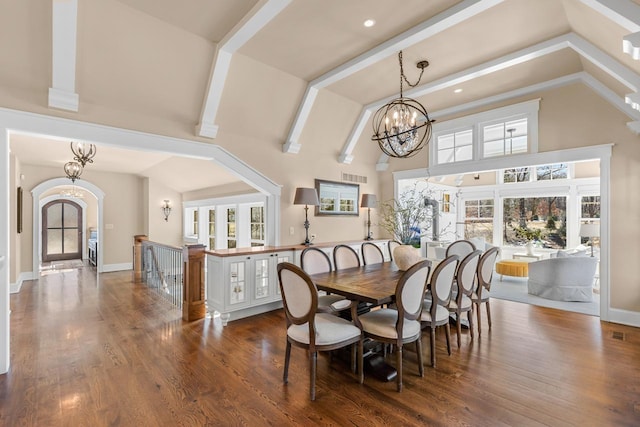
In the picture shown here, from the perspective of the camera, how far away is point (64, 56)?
2.87 meters

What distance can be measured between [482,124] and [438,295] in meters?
3.83

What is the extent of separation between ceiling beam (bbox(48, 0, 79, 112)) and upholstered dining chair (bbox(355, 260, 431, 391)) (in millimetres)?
3648

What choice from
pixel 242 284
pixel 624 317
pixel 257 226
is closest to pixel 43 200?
pixel 257 226

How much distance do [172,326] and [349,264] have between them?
249 centimetres

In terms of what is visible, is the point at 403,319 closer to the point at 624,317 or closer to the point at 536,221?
the point at 624,317

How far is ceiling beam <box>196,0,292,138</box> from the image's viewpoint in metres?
2.79

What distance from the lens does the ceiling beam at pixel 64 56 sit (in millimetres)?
2621

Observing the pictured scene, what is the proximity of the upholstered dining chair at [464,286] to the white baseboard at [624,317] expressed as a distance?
228 cm

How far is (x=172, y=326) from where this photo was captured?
12.9 feet

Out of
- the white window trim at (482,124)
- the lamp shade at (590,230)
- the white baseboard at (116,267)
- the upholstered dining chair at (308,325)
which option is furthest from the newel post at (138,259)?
the lamp shade at (590,230)

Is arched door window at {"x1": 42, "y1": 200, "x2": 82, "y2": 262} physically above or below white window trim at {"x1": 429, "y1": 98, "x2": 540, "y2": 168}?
below

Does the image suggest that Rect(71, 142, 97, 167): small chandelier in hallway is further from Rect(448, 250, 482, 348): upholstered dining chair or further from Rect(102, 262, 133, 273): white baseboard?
Rect(448, 250, 482, 348): upholstered dining chair

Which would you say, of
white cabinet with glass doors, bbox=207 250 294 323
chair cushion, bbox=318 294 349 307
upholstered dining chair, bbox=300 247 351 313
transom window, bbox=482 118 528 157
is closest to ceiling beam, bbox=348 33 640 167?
transom window, bbox=482 118 528 157

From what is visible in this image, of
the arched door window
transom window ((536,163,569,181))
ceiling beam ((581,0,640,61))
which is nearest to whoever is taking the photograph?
ceiling beam ((581,0,640,61))
